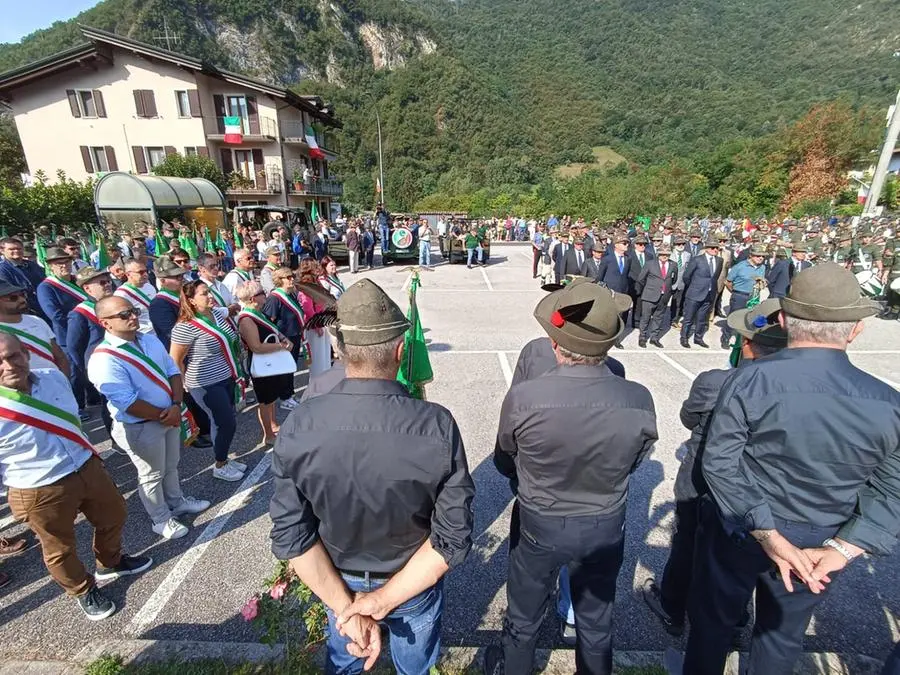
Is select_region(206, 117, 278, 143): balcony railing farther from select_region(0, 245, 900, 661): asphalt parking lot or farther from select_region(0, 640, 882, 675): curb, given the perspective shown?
select_region(0, 640, 882, 675): curb

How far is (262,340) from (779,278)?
8.62m

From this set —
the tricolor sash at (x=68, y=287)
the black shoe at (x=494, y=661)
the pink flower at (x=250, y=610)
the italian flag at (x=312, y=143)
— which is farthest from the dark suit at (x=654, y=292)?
the italian flag at (x=312, y=143)

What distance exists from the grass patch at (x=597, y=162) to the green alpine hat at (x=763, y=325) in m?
71.7

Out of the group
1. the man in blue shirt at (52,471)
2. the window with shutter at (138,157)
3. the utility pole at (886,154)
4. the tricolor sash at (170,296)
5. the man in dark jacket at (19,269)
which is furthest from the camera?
the window with shutter at (138,157)

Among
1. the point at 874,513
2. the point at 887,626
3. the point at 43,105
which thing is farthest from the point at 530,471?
the point at 43,105

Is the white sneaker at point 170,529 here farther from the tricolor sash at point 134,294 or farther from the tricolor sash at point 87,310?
the tricolor sash at point 134,294

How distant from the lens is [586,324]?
1.85 metres

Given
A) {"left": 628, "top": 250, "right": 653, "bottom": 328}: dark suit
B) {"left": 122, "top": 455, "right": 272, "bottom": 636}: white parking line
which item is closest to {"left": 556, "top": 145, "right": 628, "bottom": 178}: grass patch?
{"left": 628, "top": 250, "right": 653, "bottom": 328}: dark suit

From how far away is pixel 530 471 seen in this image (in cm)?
197

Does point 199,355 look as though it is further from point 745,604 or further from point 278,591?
point 745,604

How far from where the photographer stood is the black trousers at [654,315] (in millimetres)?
7645

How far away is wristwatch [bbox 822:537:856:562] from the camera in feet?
5.97

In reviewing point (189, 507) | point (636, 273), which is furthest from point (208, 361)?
point (636, 273)

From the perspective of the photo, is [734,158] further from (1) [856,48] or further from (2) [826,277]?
(1) [856,48]
